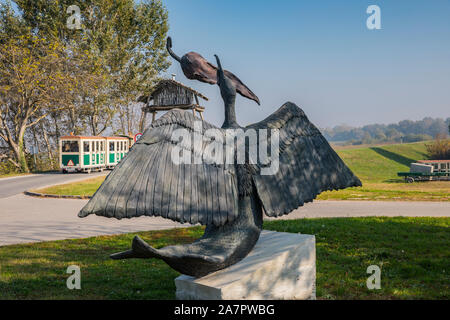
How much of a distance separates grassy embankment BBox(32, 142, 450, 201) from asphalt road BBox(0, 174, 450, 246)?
1479 mm

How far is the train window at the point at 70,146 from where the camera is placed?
71.7 feet

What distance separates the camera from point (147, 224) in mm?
9719

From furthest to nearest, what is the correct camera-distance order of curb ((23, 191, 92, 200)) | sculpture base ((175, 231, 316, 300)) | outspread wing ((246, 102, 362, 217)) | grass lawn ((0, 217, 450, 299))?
curb ((23, 191, 92, 200)), grass lawn ((0, 217, 450, 299)), outspread wing ((246, 102, 362, 217)), sculpture base ((175, 231, 316, 300))

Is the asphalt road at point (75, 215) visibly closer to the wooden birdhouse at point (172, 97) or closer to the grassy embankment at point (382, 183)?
the grassy embankment at point (382, 183)

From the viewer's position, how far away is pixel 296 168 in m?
3.88

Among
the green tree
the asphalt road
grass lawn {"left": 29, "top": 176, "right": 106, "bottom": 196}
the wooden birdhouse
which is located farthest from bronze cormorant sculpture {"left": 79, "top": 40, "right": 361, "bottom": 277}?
the green tree

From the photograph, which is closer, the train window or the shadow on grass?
the train window

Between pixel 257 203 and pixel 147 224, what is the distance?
21.2 feet

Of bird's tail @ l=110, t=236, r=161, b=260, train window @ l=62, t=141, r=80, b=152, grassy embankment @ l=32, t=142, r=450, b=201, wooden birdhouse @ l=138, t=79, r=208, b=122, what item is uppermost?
wooden birdhouse @ l=138, t=79, r=208, b=122

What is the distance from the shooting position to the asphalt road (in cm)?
856

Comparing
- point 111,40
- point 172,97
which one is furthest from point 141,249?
point 111,40

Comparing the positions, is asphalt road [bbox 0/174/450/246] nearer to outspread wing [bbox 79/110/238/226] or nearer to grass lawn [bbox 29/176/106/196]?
grass lawn [bbox 29/176/106/196]

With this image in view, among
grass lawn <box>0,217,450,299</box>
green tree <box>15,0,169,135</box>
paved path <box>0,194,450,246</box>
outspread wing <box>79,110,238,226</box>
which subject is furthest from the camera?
green tree <box>15,0,169,135</box>

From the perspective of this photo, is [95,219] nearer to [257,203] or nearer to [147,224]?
[147,224]
